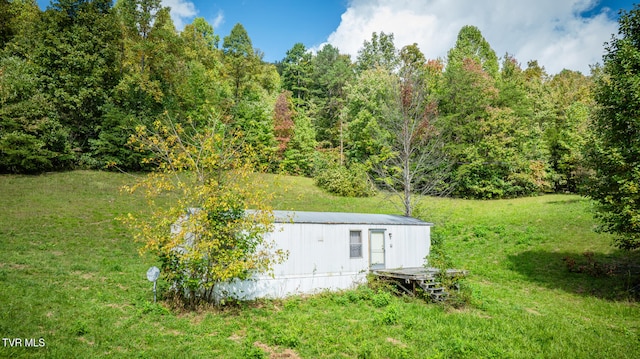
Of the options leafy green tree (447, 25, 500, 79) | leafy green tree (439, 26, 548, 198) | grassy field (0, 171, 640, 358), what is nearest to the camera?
grassy field (0, 171, 640, 358)

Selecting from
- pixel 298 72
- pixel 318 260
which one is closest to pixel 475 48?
pixel 298 72

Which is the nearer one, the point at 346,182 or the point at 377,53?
the point at 346,182

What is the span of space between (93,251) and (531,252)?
848 inches

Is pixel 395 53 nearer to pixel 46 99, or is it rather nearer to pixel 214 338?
pixel 46 99

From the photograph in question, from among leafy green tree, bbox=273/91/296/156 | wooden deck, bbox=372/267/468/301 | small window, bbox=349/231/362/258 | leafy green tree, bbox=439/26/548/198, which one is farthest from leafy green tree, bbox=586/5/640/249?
leafy green tree, bbox=273/91/296/156

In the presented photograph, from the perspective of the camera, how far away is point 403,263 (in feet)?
47.9

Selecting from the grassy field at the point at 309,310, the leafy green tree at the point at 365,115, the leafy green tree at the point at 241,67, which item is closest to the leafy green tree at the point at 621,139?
the grassy field at the point at 309,310

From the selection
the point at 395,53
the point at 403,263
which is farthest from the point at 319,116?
the point at 403,263

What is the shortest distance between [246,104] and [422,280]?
97.6 feet

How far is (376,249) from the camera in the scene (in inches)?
554

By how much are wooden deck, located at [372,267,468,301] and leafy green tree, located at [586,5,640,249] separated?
5767 millimetres

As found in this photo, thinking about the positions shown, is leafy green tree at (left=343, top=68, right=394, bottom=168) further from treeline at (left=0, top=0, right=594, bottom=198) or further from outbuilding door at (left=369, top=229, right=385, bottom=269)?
outbuilding door at (left=369, top=229, right=385, bottom=269)

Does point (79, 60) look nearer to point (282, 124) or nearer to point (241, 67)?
point (241, 67)

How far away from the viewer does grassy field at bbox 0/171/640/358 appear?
7.62 m
